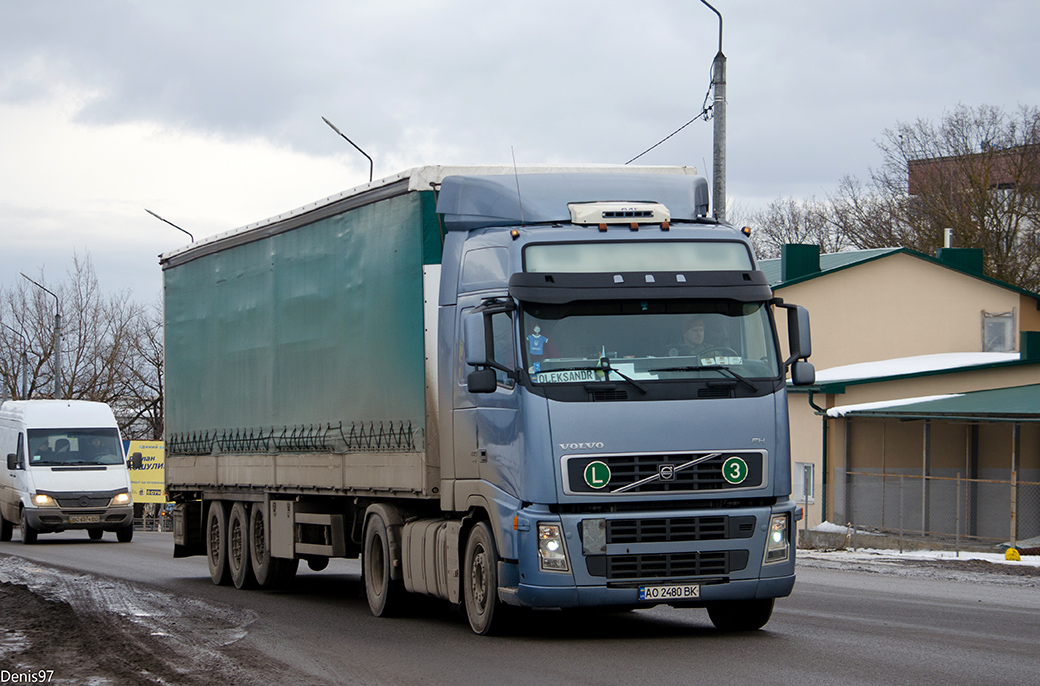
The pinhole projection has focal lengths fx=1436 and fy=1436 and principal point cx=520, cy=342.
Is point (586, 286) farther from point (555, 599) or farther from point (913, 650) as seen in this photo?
point (913, 650)

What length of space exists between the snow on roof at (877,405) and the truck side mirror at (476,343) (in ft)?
75.7

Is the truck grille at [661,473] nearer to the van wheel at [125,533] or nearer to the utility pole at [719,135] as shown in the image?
Result: the utility pole at [719,135]

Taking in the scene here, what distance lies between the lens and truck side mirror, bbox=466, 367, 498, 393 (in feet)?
35.6

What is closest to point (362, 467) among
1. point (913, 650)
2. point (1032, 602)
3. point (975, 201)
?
point (913, 650)

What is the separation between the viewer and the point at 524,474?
1061 centimetres

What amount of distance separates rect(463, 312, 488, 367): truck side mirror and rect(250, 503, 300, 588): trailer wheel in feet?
21.9

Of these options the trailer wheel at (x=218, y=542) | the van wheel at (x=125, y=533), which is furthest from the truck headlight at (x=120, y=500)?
the trailer wheel at (x=218, y=542)

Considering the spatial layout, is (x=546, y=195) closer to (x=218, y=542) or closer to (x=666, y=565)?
(x=666, y=565)

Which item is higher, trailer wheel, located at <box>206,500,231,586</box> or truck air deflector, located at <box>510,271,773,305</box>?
truck air deflector, located at <box>510,271,773,305</box>

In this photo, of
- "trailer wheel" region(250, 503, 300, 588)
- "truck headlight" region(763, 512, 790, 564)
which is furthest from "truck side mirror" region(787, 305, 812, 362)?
"trailer wheel" region(250, 503, 300, 588)

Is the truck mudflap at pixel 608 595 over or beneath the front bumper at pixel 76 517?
over

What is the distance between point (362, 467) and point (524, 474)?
359cm

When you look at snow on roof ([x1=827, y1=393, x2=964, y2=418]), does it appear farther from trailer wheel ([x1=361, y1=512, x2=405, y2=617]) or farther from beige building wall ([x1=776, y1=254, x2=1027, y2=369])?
trailer wheel ([x1=361, y1=512, x2=405, y2=617])

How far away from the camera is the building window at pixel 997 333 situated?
39.6 m
